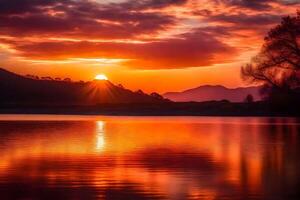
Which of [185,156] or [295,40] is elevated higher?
[295,40]

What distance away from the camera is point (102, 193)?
14336mm

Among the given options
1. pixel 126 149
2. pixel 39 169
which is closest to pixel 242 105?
pixel 126 149

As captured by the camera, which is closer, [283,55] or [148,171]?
[148,171]

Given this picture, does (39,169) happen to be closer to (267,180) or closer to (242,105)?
(267,180)

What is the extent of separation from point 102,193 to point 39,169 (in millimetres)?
5617

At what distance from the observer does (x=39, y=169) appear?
63.5 feet

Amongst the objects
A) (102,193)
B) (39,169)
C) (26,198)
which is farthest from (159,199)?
(39,169)

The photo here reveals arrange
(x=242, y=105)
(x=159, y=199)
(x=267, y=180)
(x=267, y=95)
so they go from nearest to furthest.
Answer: (x=159, y=199) → (x=267, y=180) → (x=267, y=95) → (x=242, y=105)

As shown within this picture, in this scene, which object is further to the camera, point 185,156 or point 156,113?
point 156,113

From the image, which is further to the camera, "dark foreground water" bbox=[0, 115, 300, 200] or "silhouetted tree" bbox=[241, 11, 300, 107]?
"silhouetted tree" bbox=[241, 11, 300, 107]

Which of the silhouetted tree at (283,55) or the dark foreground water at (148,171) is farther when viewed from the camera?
the silhouetted tree at (283,55)

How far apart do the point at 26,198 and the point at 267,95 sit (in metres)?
51.3

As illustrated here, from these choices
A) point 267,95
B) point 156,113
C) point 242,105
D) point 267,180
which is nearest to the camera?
point 267,180

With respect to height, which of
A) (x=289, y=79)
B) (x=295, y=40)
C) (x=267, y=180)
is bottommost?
(x=267, y=180)
